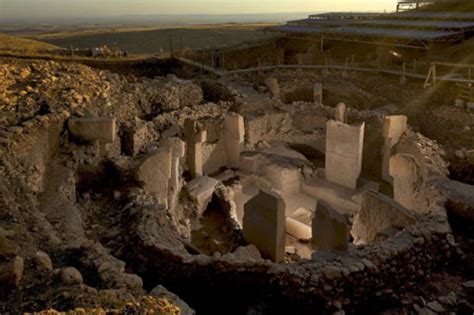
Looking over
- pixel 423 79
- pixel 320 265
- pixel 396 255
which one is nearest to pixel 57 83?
pixel 320 265

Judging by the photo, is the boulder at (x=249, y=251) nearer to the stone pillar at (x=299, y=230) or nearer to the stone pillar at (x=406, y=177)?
the stone pillar at (x=299, y=230)

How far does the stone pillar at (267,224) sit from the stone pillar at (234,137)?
4.88 meters

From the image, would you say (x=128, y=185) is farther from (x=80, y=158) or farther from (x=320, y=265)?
(x=320, y=265)

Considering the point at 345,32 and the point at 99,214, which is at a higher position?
the point at 345,32

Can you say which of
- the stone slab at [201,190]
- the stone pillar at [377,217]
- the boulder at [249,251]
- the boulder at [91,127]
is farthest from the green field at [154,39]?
the boulder at [249,251]

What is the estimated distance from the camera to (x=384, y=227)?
25.9ft

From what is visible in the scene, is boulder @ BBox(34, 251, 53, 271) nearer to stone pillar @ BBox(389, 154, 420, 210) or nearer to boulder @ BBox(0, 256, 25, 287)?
boulder @ BBox(0, 256, 25, 287)

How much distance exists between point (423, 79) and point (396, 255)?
473 inches

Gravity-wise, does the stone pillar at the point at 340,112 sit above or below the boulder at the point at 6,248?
below

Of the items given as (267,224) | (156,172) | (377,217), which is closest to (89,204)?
(156,172)

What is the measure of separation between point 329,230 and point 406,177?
11.2 ft

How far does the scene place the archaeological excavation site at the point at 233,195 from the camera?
4.78 m

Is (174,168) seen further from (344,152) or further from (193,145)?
(344,152)

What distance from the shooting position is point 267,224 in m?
7.20
